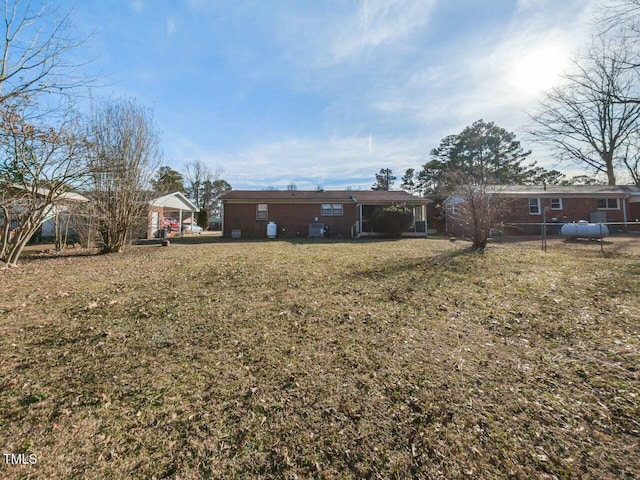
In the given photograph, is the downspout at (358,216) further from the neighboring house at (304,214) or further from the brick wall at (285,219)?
the brick wall at (285,219)

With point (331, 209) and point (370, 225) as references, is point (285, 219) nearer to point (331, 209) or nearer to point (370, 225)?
point (331, 209)

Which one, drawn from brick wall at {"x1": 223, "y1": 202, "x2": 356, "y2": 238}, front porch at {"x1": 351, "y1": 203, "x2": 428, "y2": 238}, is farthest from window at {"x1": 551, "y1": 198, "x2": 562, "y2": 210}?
brick wall at {"x1": 223, "y1": 202, "x2": 356, "y2": 238}

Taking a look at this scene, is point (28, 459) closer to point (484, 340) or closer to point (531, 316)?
point (484, 340)

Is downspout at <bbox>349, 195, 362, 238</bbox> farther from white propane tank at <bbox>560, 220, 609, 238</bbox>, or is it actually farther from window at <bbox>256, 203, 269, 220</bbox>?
white propane tank at <bbox>560, 220, 609, 238</bbox>

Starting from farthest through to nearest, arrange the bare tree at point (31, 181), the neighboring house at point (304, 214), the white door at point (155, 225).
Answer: the neighboring house at point (304, 214) → the white door at point (155, 225) → the bare tree at point (31, 181)

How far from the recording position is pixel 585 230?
50.4ft

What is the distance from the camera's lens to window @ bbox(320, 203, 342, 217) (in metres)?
20.2

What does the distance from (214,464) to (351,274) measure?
5682 mm

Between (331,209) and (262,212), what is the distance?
5065 mm

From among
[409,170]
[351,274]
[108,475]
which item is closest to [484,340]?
[351,274]

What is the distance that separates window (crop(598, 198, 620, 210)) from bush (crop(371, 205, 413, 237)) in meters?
17.0

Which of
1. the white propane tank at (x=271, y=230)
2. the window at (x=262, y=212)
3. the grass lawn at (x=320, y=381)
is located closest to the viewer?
the grass lawn at (x=320, y=381)

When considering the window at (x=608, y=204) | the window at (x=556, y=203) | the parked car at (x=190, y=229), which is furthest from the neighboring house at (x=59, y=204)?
the window at (x=608, y=204)

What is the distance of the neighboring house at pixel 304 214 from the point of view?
771 inches
